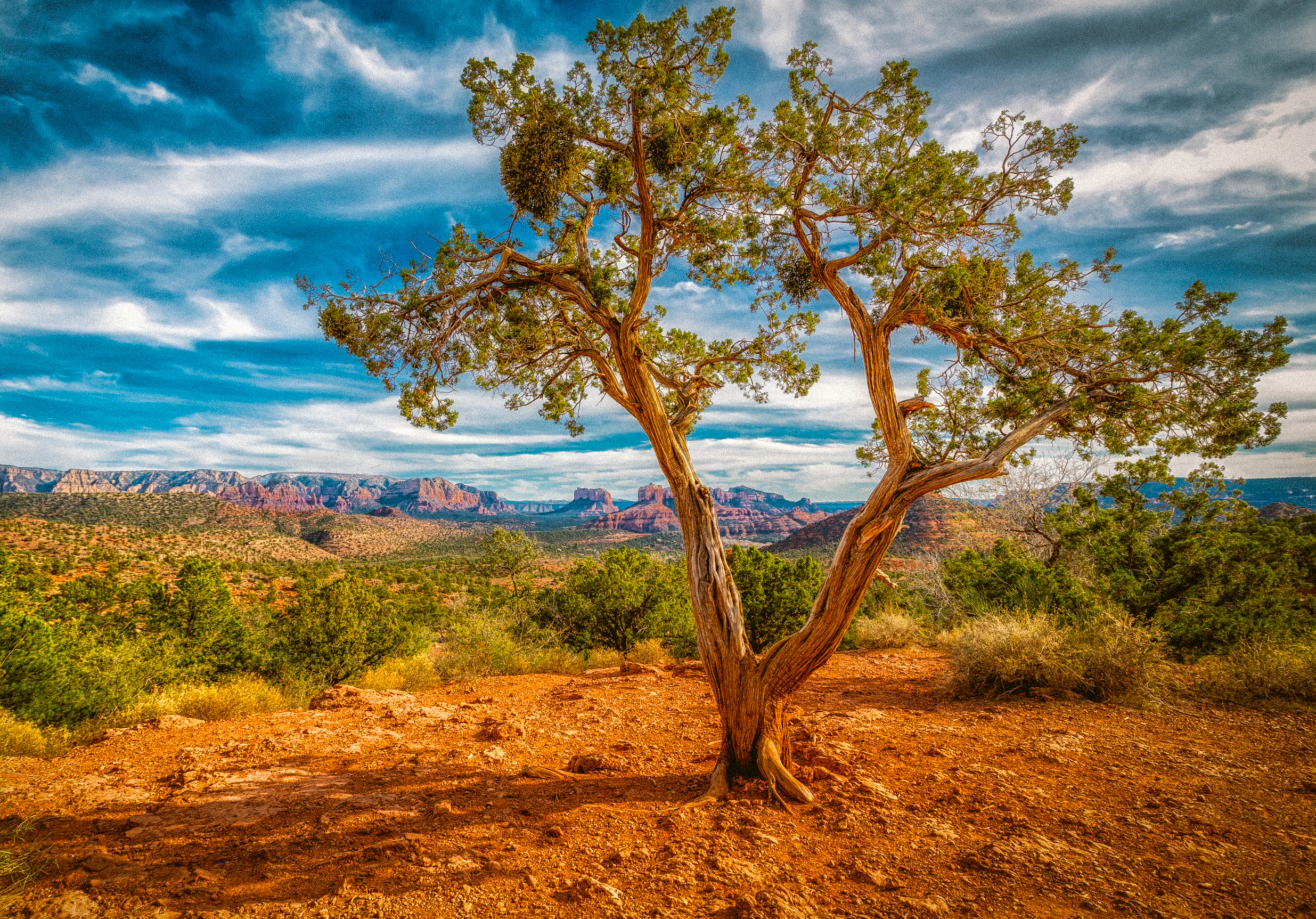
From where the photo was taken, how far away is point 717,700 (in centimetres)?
457

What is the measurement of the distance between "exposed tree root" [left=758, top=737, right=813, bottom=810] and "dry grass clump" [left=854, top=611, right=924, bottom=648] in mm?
9243

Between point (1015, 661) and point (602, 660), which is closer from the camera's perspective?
point (1015, 661)

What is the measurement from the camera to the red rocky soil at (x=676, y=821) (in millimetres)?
2938

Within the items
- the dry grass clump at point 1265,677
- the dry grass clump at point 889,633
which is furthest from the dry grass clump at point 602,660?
the dry grass clump at point 1265,677

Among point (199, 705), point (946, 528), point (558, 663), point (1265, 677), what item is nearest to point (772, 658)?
point (1265, 677)

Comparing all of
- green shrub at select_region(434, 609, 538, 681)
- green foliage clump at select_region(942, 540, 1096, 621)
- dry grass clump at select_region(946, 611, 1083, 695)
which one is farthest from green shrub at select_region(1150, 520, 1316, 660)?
green shrub at select_region(434, 609, 538, 681)

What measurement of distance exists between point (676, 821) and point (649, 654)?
8462 millimetres

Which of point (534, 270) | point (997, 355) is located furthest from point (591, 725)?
point (997, 355)

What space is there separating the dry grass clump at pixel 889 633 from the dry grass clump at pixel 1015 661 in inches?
179

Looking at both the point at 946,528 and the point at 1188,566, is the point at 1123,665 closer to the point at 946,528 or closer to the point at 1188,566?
the point at 1188,566

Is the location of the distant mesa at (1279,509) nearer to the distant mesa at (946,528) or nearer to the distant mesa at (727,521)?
the distant mesa at (946,528)

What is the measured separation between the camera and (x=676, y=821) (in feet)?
12.7

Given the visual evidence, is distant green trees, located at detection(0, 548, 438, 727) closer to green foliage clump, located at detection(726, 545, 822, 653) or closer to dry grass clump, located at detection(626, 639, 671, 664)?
dry grass clump, located at detection(626, 639, 671, 664)

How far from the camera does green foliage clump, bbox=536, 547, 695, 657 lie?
13656mm
